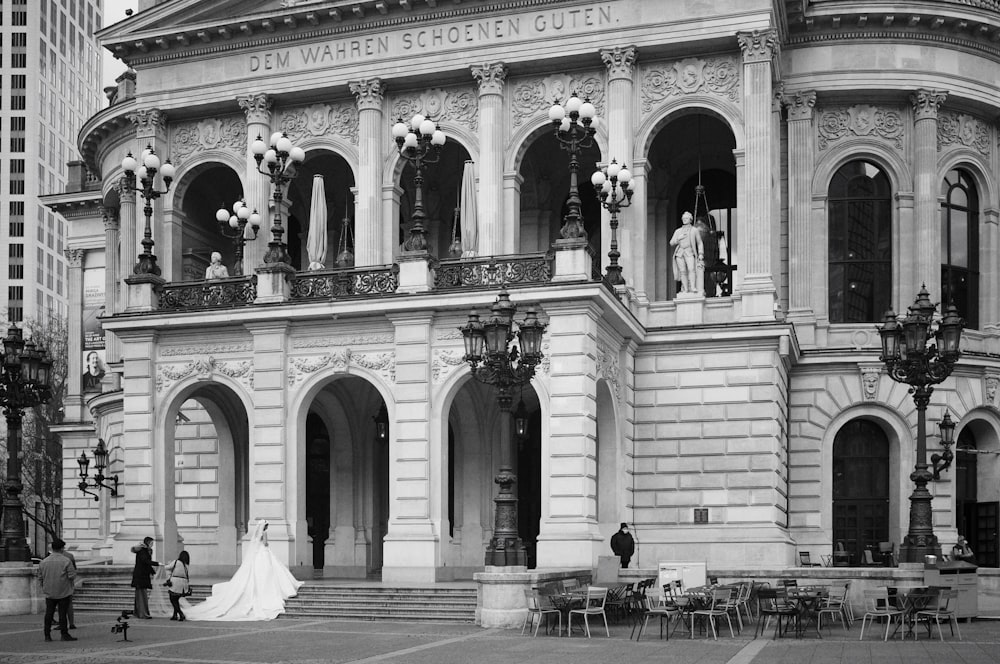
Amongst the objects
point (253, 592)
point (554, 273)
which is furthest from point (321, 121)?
point (253, 592)

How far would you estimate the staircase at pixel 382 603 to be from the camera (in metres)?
31.7

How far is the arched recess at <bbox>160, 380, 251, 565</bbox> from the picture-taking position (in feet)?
139

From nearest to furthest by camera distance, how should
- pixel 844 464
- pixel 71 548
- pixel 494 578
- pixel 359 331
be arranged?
pixel 494 578, pixel 359 331, pixel 844 464, pixel 71 548

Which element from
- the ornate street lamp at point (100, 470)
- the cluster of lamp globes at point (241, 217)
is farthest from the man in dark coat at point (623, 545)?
the ornate street lamp at point (100, 470)

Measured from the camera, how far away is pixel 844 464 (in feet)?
145

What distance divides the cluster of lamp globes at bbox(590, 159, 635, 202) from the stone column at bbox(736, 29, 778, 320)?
3.49m

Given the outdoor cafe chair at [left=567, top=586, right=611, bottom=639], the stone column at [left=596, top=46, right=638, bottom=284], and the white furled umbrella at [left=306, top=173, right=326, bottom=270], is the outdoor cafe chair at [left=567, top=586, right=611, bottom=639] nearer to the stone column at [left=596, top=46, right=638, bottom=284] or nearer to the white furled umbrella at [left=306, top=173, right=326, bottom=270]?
the stone column at [left=596, top=46, right=638, bottom=284]

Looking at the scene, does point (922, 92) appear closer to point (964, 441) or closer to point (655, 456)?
point (964, 441)

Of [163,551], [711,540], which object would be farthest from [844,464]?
[163,551]

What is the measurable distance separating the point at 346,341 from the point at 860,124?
19.1 meters

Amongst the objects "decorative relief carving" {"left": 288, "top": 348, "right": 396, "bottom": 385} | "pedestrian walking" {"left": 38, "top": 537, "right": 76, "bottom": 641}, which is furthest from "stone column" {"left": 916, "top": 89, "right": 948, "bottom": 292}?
"pedestrian walking" {"left": 38, "top": 537, "right": 76, "bottom": 641}

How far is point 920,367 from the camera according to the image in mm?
31391

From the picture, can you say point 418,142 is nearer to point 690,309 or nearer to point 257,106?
point 690,309

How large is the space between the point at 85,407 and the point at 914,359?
41.8 meters
